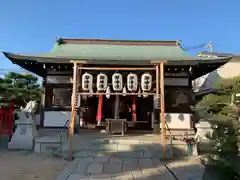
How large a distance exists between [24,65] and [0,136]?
11.1 feet

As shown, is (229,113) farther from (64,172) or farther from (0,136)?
(0,136)

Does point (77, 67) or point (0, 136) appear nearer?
point (77, 67)

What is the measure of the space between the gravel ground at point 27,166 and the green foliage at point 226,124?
3.65 m

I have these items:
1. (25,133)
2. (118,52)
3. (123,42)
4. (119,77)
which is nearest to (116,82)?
(119,77)

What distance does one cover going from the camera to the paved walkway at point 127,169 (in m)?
5.48

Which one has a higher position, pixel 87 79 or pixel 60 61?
pixel 60 61

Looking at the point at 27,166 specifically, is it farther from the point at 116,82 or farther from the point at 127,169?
the point at 116,82

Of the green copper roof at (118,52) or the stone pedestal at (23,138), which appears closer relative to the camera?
the stone pedestal at (23,138)

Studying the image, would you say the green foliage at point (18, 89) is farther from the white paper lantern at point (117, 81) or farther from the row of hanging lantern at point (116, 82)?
the white paper lantern at point (117, 81)

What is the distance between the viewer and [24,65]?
36.1 ft

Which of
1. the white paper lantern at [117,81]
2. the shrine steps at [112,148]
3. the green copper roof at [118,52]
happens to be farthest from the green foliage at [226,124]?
the green copper roof at [118,52]

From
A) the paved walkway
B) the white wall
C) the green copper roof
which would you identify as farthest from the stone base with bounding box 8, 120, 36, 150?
the green copper roof

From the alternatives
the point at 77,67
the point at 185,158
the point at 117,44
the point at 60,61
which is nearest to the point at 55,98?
the point at 60,61

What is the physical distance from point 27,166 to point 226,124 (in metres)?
5.18
